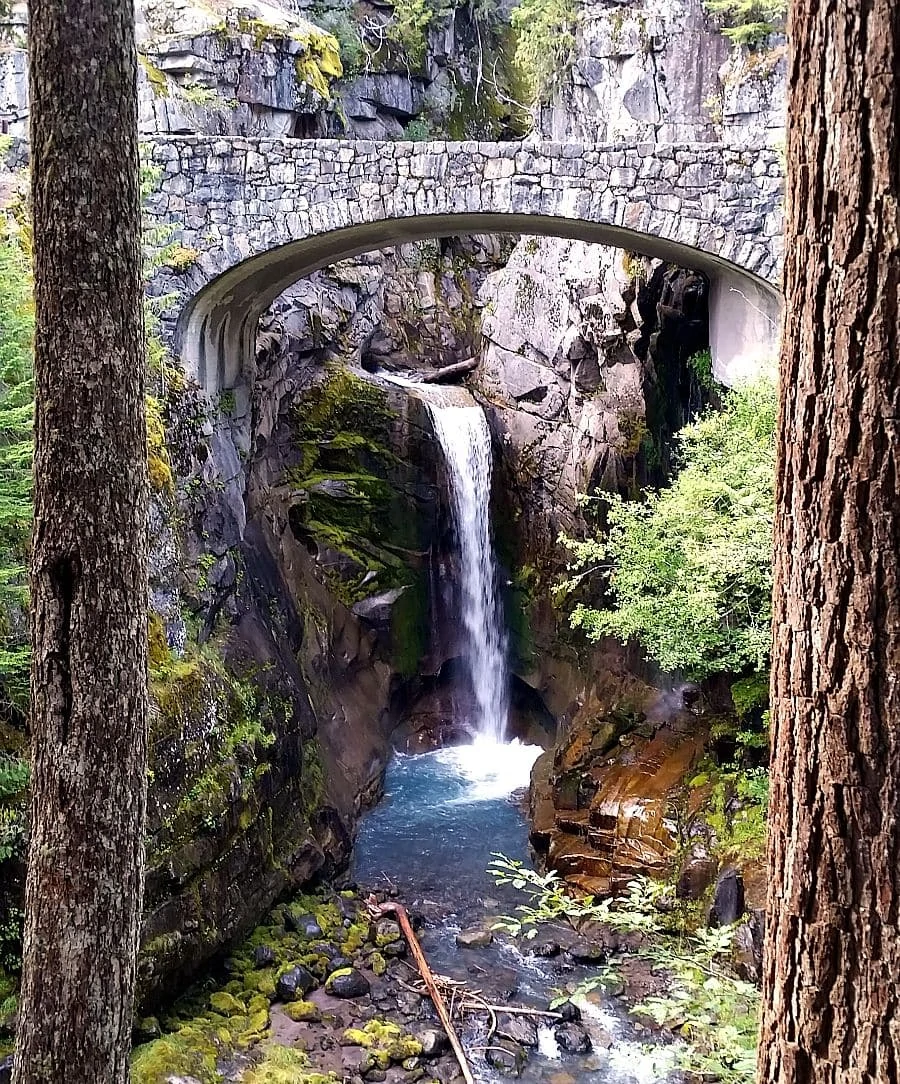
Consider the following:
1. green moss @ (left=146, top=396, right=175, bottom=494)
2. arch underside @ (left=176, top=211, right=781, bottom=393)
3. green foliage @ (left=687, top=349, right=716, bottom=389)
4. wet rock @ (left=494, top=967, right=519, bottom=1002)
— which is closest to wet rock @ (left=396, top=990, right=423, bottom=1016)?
wet rock @ (left=494, top=967, right=519, bottom=1002)

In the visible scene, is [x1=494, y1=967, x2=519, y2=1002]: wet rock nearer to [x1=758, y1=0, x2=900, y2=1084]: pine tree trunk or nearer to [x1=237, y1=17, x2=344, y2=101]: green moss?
[x1=758, y1=0, x2=900, y2=1084]: pine tree trunk

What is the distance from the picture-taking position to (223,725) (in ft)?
28.4

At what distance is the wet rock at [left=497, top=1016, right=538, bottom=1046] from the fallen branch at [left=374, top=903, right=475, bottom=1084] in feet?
1.37

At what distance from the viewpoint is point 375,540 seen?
49.7 ft

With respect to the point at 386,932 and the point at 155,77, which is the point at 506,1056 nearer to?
the point at 386,932

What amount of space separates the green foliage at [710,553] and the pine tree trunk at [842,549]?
6227 millimetres

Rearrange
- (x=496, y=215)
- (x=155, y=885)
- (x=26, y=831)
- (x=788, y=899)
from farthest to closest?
(x=496, y=215)
(x=155, y=885)
(x=26, y=831)
(x=788, y=899)

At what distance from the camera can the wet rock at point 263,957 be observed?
825 cm

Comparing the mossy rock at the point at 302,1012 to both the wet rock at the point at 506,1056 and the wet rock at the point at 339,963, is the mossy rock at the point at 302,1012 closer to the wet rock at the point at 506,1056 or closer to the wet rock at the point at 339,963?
the wet rock at the point at 339,963

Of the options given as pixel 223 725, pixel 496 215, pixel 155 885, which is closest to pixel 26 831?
pixel 155 885

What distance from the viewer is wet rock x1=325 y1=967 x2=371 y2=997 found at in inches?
317

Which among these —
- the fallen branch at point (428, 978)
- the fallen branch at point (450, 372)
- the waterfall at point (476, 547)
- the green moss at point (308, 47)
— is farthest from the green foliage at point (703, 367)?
the green moss at point (308, 47)

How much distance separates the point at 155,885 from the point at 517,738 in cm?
885

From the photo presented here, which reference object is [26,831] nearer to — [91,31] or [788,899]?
[91,31]
